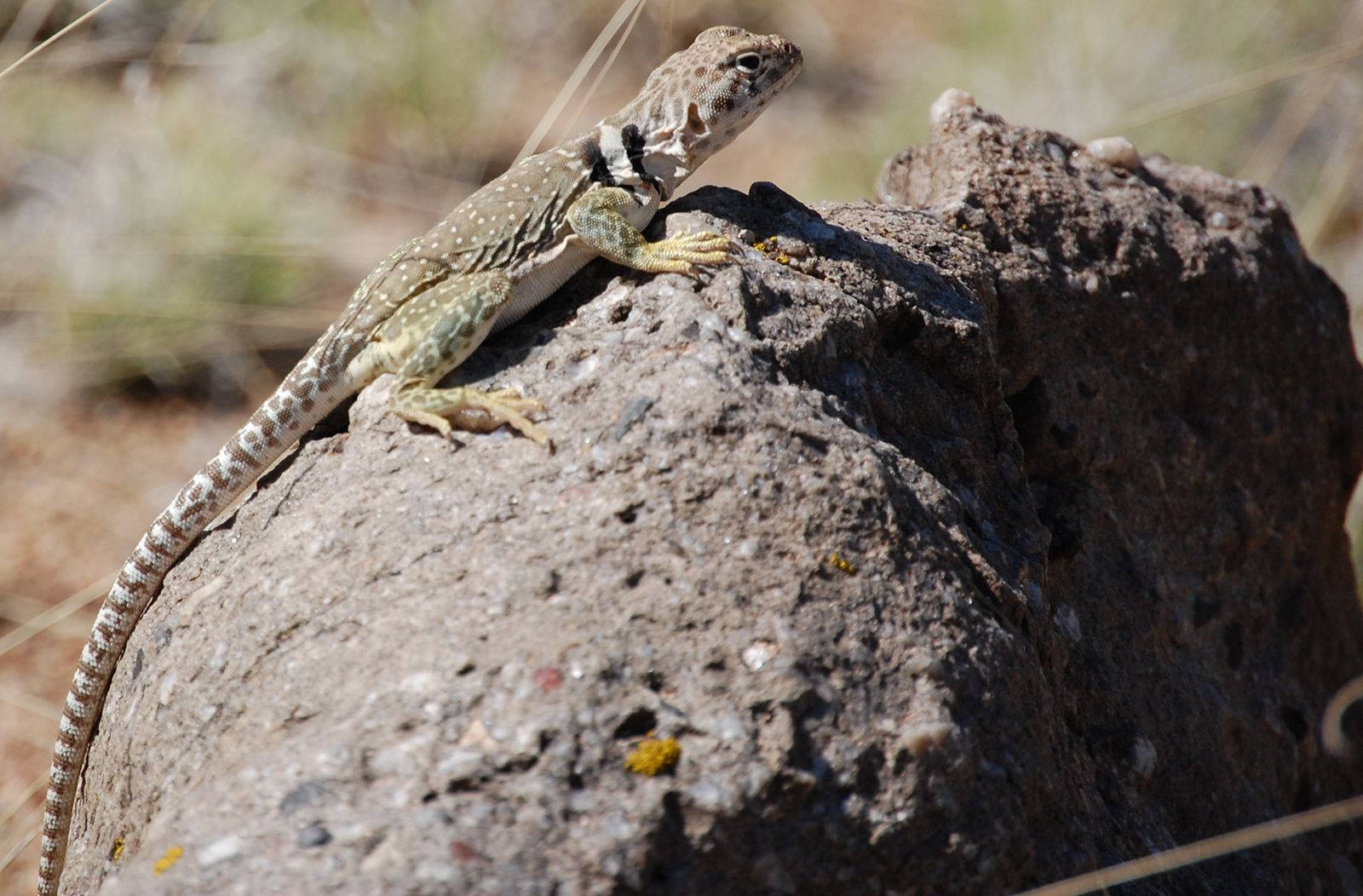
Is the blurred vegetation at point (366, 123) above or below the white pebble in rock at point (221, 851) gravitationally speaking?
above

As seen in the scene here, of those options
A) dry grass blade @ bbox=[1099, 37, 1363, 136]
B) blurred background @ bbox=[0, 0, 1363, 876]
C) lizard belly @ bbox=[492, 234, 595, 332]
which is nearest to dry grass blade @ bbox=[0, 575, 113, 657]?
blurred background @ bbox=[0, 0, 1363, 876]

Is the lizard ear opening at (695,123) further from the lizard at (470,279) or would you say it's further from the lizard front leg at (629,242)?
the lizard front leg at (629,242)

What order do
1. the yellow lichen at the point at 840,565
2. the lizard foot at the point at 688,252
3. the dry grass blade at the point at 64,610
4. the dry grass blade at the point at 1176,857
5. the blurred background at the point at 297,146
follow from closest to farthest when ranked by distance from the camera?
the dry grass blade at the point at 1176,857 < the yellow lichen at the point at 840,565 < the lizard foot at the point at 688,252 < the dry grass blade at the point at 64,610 < the blurred background at the point at 297,146

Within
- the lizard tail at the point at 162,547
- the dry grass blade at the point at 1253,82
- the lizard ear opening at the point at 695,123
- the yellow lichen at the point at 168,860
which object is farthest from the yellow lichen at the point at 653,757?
the dry grass blade at the point at 1253,82

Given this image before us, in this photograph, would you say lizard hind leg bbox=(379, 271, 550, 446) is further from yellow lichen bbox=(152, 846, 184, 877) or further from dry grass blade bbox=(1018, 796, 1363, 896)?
dry grass blade bbox=(1018, 796, 1363, 896)

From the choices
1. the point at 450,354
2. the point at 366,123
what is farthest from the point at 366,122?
the point at 450,354

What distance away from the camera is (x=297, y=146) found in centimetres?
1002

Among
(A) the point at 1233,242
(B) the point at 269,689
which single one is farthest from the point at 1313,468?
(B) the point at 269,689

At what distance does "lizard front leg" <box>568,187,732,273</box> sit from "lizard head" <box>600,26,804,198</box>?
1.02 ft

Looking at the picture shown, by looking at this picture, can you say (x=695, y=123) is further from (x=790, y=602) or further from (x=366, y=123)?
(x=366, y=123)

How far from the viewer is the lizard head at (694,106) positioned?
12.1 feet

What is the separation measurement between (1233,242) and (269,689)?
3.33 metres

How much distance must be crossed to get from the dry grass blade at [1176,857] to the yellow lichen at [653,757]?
0.69 m

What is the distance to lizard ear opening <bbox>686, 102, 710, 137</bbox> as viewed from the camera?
12.1 ft
